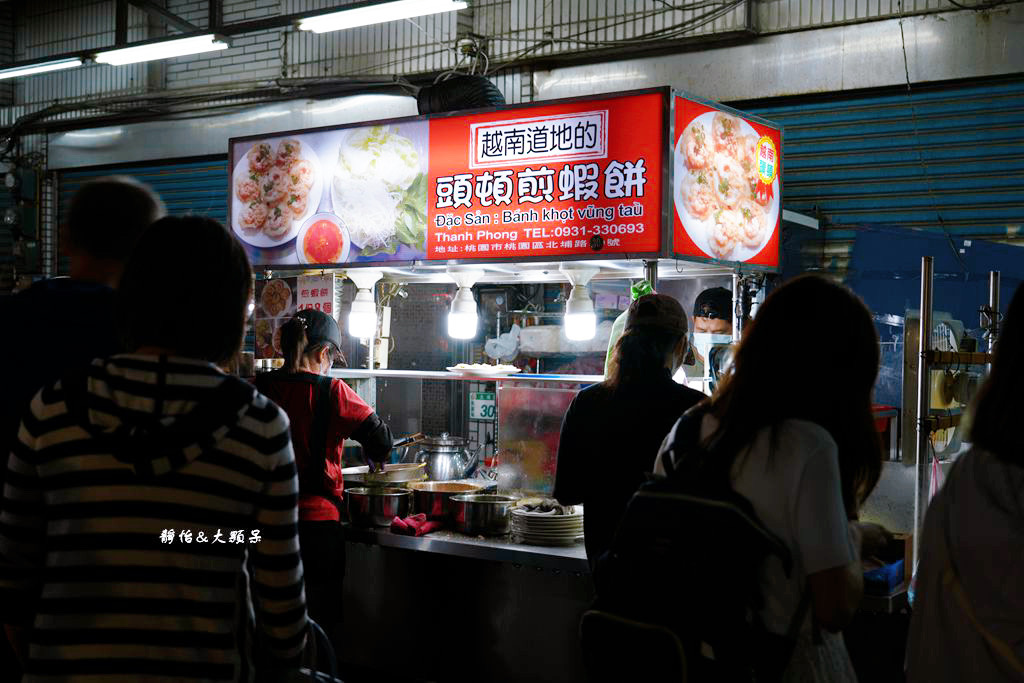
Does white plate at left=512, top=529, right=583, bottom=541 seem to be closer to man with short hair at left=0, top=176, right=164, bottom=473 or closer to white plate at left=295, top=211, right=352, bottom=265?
white plate at left=295, top=211, right=352, bottom=265

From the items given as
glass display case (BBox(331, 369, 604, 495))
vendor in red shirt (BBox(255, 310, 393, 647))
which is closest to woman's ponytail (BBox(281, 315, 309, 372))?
vendor in red shirt (BBox(255, 310, 393, 647))

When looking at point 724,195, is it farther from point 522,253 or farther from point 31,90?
point 31,90

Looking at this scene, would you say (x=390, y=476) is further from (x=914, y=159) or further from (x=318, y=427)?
(x=914, y=159)

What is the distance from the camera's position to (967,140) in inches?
271

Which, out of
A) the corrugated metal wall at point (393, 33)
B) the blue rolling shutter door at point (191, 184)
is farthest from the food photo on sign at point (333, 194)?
the blue rolling shutter door at point (191, 184)

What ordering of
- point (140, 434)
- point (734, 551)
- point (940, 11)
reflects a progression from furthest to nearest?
1. point (940, 11)
2. point (734, 551)
3. point (140, 434)

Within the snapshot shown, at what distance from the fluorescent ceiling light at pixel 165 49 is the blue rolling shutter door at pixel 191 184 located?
8.61 ft

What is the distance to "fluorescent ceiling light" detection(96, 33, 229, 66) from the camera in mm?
7520

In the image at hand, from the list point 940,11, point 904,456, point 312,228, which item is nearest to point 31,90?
point 312,228

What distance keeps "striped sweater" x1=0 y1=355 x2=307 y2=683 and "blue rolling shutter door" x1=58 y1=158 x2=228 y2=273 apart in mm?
9067

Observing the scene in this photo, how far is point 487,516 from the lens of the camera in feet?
15.7

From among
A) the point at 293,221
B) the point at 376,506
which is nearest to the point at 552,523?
the point at 376,506

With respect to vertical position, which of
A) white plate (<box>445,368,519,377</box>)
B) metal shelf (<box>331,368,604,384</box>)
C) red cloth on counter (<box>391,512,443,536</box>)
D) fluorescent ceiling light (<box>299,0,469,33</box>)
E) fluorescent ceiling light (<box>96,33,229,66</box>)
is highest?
fluorescent ceiling light (<box>96,33,229,66</box>)

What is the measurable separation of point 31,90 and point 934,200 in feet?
35.4
